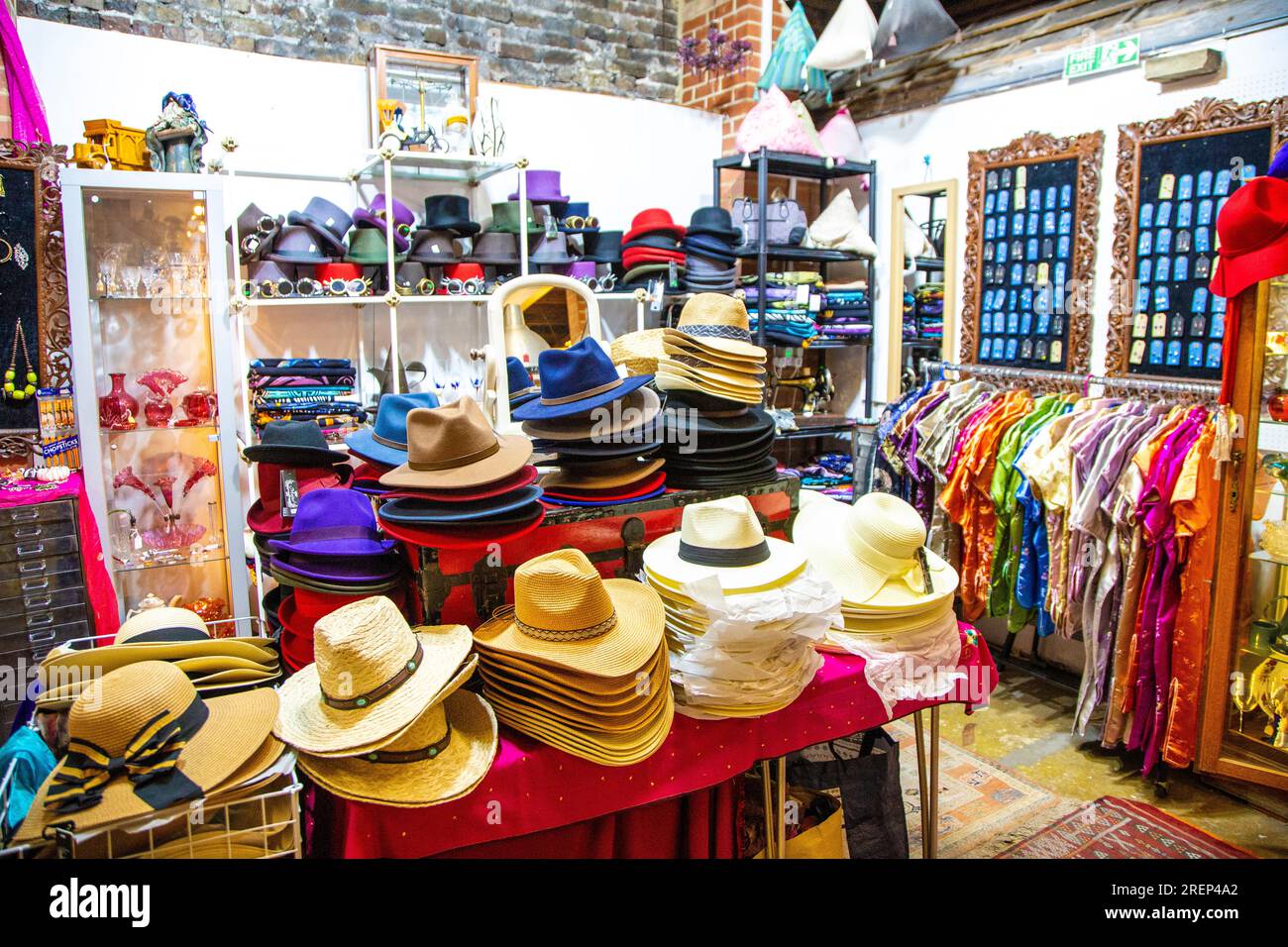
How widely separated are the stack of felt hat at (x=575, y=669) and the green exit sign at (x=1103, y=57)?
3463 mm

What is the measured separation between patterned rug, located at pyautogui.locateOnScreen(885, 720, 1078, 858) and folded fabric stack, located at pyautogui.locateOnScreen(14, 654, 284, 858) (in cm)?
202

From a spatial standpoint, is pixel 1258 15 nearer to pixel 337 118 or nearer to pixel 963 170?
pixel 963 170

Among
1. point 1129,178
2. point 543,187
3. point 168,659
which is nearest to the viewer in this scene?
point 168,659

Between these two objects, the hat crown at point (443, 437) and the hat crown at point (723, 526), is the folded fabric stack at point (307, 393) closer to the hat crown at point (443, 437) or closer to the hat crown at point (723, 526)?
the hat crown at point (443, 437)

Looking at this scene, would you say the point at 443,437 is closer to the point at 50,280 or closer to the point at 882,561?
the point at 882,561

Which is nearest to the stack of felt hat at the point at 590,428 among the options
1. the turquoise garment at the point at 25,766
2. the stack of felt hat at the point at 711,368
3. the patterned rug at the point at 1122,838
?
the stack of felt hat at the point at 711,368

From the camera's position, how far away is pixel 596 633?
1.82 metres

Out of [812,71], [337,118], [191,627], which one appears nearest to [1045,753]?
[191,627]

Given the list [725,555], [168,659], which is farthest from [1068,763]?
[168,659]

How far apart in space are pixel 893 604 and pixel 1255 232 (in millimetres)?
1746

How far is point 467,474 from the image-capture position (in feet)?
6.52

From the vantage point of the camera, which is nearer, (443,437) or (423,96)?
(443,437)

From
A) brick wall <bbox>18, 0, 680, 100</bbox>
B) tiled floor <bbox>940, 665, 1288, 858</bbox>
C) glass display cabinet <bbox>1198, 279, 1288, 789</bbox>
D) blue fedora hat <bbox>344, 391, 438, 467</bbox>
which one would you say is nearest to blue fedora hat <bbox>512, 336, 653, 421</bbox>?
blue fedora hat <bbox>344, 391, 438, 467</bbox>

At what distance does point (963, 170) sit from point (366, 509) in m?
3.69
